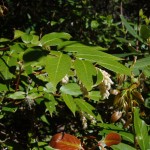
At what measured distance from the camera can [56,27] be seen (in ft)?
15.0

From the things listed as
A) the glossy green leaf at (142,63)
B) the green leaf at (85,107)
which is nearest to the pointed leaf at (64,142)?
the green leaf at (85,107)

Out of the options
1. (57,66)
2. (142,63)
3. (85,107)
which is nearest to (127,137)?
(85,107)

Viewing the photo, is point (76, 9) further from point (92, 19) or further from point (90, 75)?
point (90, 75)

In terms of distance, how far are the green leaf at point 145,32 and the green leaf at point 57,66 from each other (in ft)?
2.23

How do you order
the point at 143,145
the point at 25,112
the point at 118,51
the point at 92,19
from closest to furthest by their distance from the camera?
1. the point at 143,145
2. the point at 118,51
3. the point at 25,112
4. the point at 92,19

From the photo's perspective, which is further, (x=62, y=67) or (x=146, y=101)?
(x=146, y=101)

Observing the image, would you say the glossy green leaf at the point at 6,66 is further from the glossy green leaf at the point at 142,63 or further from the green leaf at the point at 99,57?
the glossy green leaf at the point at 142,63

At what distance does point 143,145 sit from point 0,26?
437 centimetres

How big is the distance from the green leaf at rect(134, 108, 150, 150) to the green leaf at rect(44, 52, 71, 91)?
474 mm

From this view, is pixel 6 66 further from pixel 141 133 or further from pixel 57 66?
pixel 141 133

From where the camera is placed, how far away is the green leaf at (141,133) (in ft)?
4.41

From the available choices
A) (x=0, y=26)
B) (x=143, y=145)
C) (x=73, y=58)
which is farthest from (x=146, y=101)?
(x=0, y=26)

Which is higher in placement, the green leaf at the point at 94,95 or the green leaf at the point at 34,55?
the green leaf at the point at 34,55

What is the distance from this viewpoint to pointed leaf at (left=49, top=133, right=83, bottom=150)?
1.14 m
